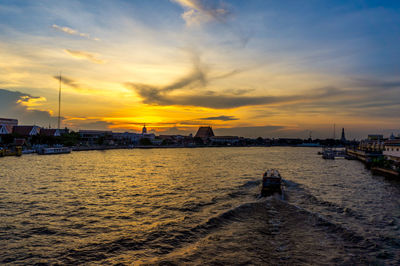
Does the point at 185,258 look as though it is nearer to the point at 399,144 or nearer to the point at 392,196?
the point at 392,196

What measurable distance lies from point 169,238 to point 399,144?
157ft

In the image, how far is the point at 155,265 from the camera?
998 cm

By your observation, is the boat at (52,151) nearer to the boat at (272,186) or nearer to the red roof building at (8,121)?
the red roof building at (8,121)

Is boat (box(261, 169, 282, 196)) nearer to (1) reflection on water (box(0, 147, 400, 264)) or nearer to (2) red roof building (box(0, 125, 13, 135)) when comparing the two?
(1) reflection on water (box(0, 147, 400, 264))

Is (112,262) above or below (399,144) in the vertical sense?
below

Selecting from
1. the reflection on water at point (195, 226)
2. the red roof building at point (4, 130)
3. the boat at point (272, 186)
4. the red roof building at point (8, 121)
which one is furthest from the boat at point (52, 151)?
the boat at point (272, 186)

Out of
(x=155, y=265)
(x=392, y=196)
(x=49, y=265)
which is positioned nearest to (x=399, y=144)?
(x=392, y=196)

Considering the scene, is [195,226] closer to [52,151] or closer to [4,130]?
[52,151]

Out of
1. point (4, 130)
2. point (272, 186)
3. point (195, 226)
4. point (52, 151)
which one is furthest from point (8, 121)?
point (195, 226)

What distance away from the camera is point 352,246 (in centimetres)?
1202

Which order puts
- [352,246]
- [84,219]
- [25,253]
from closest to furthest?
[25,253] → [352,246] → [84,219]

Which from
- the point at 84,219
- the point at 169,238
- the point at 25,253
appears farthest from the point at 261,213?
the point at 25,253

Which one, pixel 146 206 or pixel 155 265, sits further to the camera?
pixel 146 206

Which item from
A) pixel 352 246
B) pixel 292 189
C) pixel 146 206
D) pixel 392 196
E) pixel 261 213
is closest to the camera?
pixel 352 246
